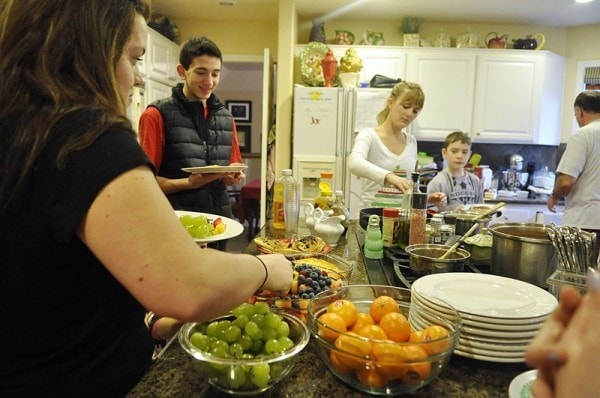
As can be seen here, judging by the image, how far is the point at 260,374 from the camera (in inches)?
29.3

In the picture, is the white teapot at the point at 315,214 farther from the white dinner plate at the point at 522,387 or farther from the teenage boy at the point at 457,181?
the teenage boy at the point at 457,181

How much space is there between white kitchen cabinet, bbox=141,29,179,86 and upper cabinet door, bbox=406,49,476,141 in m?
2.40

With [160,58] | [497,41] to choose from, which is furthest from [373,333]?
[497,41]

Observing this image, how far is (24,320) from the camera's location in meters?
0.71

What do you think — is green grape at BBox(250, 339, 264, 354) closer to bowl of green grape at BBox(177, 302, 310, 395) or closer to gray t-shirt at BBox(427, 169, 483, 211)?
bowl of green grape at BBox(177, 302, 310, 395)

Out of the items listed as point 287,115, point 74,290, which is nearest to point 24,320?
point 74,290

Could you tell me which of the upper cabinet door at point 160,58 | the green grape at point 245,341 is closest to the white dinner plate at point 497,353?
the green grape at point 245,341

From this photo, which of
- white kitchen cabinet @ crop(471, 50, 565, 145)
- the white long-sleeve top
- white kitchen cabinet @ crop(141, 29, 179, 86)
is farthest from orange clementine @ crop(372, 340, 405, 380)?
white kitchen cabinet @ crop(471, 50, 565, 145)

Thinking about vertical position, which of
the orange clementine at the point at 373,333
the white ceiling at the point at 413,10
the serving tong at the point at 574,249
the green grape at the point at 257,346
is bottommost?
the green grape at the point at 257,346

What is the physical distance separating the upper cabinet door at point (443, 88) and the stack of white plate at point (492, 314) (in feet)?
12.0

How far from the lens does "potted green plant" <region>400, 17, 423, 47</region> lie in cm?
449

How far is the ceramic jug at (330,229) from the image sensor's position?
1876 millimetres

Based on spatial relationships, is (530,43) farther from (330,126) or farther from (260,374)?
(260,374)

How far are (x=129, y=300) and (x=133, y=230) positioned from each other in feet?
0.86
